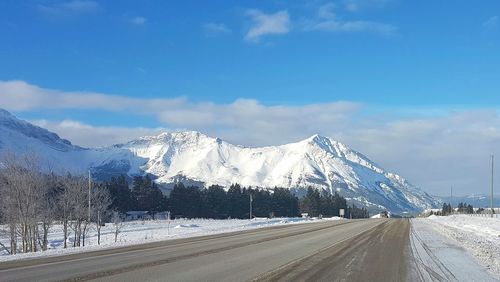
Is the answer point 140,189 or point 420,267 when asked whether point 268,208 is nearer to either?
point 140,189

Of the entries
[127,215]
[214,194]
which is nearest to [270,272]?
[127,215]

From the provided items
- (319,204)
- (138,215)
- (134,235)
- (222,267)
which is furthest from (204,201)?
(222,267)

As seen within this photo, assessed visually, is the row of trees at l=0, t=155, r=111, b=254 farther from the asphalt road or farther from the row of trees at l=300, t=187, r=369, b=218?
the row of trees at l=300, t=187, r=369, b=218

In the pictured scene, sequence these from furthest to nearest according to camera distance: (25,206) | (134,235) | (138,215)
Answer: (138,215), (134,235), (25,206)

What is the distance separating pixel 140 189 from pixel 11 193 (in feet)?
214

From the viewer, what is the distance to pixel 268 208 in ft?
475

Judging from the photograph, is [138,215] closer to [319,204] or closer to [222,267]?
[319,204]

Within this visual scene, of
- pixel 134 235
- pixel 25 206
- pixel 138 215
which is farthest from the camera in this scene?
Answer: pixel 138 215

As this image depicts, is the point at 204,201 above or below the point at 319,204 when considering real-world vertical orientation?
above

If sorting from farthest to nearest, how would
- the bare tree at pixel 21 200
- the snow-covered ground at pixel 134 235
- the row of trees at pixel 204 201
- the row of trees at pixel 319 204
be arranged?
the row of trees at pixel 319 204 < the row of trees at pixel 204 201 < the bare tree at pixel 21 200 < the snow-covered ground at pixel 134 235

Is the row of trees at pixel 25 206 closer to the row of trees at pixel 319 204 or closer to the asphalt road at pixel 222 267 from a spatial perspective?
the asphalt road at pixel 222 267

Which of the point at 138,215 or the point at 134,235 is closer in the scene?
the point at 134,235

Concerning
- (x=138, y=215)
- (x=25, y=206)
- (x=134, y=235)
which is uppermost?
(x=25, y=206)

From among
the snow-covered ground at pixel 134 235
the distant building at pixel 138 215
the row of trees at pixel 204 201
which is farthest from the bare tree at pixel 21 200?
the distant building at pixel 138 215
